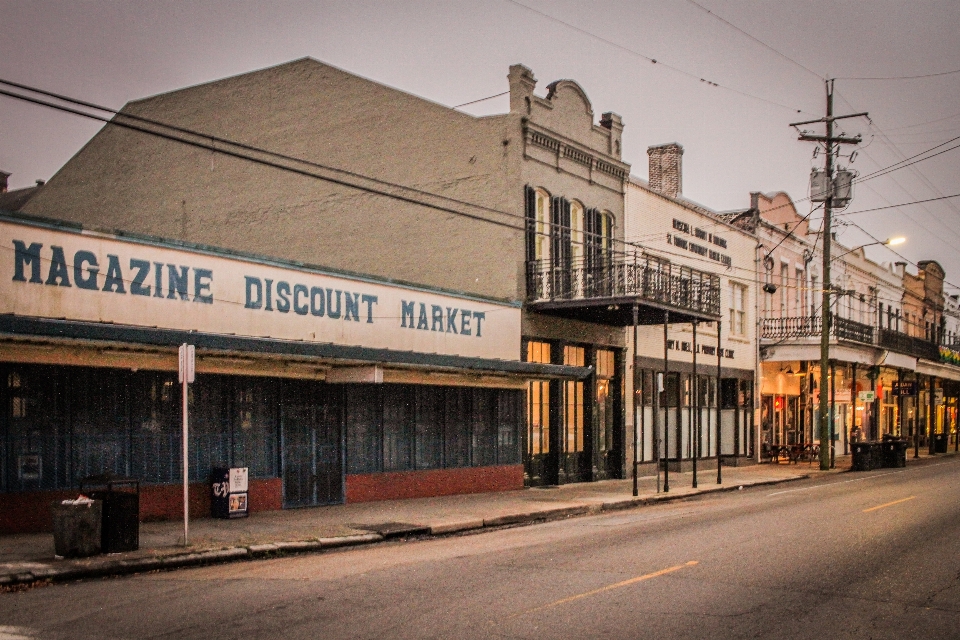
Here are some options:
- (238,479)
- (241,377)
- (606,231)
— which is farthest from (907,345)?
(238,479)

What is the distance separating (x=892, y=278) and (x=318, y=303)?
43994 millimetres

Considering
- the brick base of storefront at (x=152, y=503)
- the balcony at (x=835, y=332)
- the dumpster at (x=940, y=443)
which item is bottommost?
the dumpster at (x=940, y=443)

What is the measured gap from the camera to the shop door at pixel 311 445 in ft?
56.3

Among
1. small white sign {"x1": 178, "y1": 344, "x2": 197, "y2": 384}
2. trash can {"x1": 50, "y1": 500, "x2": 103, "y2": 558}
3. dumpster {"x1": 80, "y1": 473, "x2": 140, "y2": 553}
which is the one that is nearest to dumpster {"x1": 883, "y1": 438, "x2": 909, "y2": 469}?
small white sign {"x1": 178, "y1": 344, "x2": 197, "y2": 384}

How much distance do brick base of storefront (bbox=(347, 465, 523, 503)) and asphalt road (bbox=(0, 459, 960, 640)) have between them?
4803mm

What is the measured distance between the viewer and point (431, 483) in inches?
790

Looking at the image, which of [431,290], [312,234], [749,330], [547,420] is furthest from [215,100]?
[749,330]

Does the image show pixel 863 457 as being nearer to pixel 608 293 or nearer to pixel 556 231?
pixel 608 293

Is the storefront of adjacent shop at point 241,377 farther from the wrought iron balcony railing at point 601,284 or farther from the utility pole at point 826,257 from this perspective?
the utility pole at point 826,257

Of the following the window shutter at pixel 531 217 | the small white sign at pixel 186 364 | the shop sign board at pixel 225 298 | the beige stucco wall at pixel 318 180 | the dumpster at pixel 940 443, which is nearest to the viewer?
the small white sign at pixel 186 364

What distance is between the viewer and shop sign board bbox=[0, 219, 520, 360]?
13742 millimetres

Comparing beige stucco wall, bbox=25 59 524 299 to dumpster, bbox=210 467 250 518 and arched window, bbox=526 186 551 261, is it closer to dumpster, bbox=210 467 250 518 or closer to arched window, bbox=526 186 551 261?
arched window, bbox=526 186 551 261

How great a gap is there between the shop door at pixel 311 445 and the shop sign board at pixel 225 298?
112 centimetres

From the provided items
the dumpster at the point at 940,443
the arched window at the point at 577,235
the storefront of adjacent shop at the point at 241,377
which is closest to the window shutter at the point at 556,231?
the arched window at the point at 577,235
